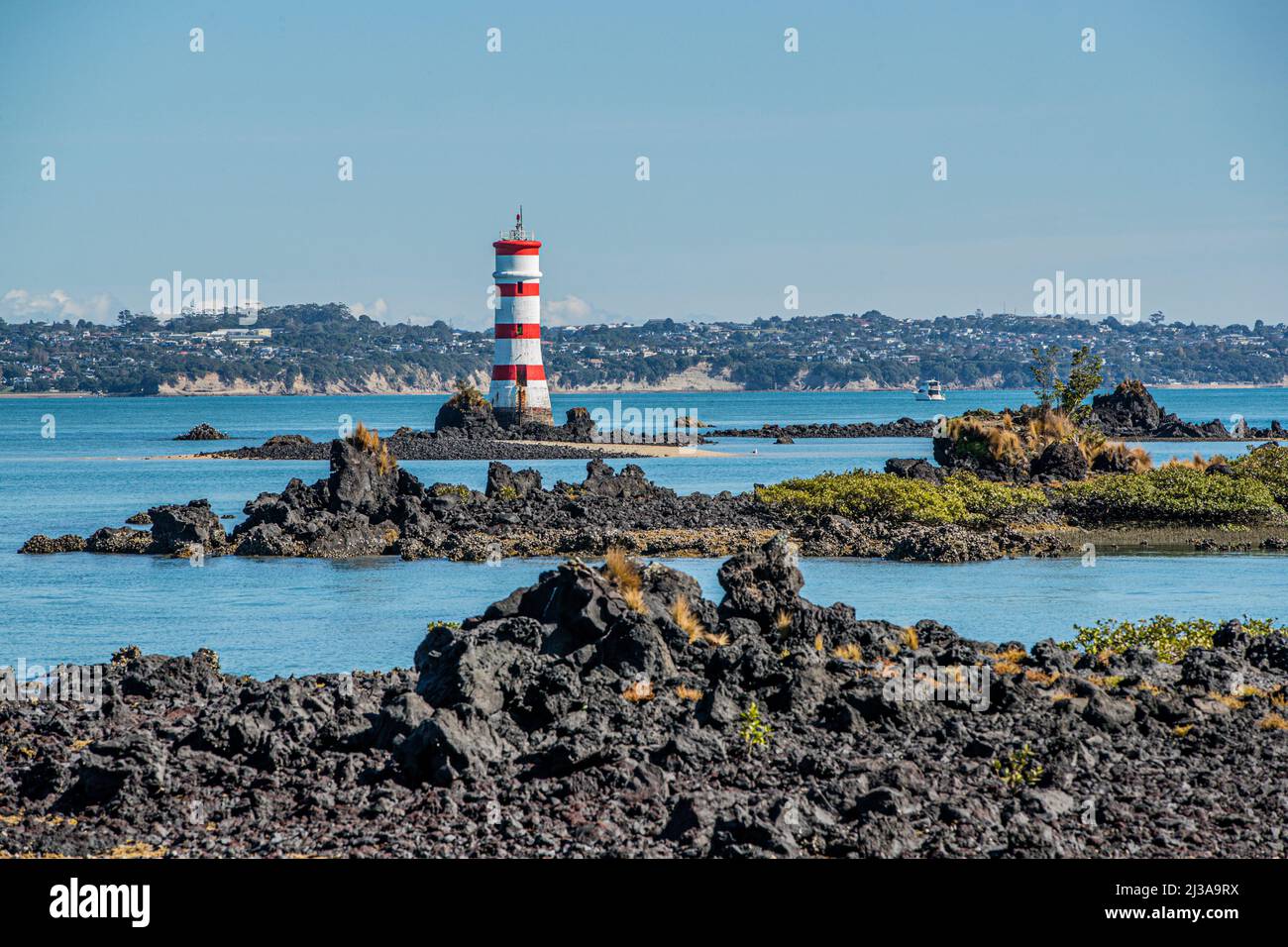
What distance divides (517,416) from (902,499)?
4653 centimetres

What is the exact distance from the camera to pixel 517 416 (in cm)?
→ 8481

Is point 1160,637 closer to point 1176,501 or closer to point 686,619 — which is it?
point 686,619

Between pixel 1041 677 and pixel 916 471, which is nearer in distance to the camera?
pixel 1041 677

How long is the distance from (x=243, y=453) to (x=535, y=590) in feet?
217

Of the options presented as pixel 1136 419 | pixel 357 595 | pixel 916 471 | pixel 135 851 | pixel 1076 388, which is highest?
pixel 1076 388

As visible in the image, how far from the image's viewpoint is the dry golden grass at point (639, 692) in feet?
53.5

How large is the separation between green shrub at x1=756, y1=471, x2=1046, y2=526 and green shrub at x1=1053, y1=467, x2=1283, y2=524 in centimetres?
142

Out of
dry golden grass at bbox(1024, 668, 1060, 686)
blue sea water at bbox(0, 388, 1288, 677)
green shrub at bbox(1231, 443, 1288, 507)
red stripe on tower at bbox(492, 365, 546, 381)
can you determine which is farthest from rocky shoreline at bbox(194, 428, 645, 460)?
dry golden grass at bbox(1024, 668, 1060, 686)

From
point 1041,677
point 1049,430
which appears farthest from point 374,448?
point 1041,677

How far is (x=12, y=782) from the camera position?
560 inches

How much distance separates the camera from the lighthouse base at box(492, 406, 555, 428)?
84750 mm

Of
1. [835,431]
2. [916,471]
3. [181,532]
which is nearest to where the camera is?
[181,532]

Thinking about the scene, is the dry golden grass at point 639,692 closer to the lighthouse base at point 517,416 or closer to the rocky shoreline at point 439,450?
the rocky shoreline at point 439,450

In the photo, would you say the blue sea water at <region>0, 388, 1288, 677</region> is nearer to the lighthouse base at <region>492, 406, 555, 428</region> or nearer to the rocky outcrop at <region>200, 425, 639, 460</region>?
the rocky outcrop at <region>200, 425, 639, 460</region>
